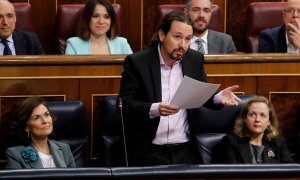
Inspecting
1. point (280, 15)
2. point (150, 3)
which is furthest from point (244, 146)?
point (150, 3)

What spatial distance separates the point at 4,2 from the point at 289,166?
125 centimetres

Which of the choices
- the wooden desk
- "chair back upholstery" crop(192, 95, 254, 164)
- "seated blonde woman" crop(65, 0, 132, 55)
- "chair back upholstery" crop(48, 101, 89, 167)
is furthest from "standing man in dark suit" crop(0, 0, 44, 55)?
"chair back upholstery" crop(192, 95, 254, 164)

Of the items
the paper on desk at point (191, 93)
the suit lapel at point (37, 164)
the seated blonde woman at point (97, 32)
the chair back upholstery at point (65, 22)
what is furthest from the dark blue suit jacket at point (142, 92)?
the chair back upholstery at point (65, 22)

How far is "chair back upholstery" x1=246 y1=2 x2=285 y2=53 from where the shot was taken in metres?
2.54

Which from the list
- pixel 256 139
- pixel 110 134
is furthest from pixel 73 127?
pixel 256 139

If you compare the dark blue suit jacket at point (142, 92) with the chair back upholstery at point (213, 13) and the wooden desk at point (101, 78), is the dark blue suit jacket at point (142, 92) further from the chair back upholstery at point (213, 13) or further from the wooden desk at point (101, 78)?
the chair back upholstery at point (213, 13)

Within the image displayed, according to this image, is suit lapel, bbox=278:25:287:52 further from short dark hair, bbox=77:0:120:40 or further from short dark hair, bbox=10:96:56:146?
short dark hair, bbox=10:96:56:146

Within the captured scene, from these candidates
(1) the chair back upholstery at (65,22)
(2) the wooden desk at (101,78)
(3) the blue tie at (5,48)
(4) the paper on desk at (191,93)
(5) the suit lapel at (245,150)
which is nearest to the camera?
(4) the paper on desk at (191,93)

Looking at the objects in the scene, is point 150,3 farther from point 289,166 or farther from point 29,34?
point 289,166

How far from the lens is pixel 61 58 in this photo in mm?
1995

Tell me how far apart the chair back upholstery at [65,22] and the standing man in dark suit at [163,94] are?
68 cm

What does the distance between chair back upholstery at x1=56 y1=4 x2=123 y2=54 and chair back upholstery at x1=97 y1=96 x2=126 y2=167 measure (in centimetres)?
56

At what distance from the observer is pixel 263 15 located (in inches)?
99.9

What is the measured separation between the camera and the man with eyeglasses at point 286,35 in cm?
229
